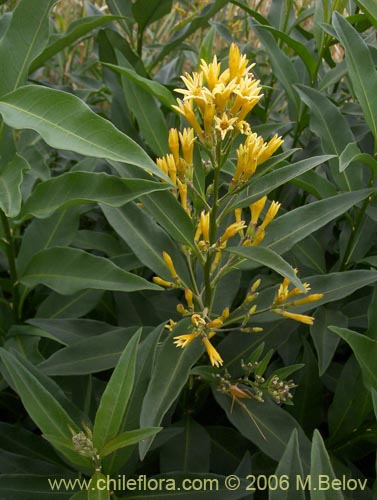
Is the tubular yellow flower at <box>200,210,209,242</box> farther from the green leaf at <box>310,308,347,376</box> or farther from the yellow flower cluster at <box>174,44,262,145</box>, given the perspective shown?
the green leaf at <box>310,308,347,376</box>

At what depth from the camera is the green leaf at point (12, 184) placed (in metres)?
0.98

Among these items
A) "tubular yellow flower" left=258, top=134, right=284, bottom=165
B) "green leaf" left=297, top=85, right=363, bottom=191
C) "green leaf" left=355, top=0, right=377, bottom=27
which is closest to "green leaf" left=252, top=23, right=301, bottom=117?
"green leaf" left=297, top=85, right=363, bottom=191

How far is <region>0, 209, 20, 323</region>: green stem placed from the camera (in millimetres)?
1173

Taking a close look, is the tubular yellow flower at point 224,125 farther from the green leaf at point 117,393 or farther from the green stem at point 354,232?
the green stem at point 354,232

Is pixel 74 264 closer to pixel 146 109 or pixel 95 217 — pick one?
pixel 146 109

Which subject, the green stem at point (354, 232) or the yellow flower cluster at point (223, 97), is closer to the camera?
the yellow flower cluster at point (223, 97)

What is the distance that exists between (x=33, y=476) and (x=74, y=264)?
395 millimetres

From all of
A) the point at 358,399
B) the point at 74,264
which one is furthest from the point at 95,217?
the point at 358,399

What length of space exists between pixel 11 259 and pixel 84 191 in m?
0.30

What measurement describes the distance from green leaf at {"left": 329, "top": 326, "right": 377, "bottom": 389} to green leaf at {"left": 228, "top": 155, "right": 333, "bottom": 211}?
0.28 meters

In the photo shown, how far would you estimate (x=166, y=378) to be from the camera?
3.29 feet

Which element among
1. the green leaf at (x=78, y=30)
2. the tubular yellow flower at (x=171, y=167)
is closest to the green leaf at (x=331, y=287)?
the tubular yellow flower at (x=171, y=167)

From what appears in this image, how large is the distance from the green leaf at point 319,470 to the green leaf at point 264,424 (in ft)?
0.87

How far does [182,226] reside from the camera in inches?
40.7
